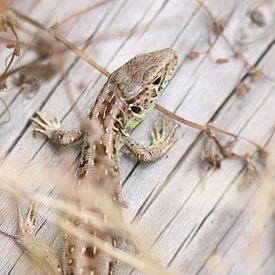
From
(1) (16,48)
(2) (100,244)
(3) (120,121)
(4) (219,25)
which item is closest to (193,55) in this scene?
(4) (219,25)

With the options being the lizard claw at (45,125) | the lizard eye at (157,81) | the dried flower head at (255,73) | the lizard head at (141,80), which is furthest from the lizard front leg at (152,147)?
the dried flower head at (255,73)

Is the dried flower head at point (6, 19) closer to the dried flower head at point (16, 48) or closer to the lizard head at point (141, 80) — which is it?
the dried flower head at point (16, 48)

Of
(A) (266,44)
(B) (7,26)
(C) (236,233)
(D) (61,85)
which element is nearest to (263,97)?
(A) (266,44)

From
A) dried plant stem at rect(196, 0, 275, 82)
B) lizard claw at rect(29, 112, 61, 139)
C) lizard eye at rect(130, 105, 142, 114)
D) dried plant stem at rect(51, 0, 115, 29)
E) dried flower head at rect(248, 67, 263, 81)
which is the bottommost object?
lizard claw at rect(29, 112, 61, 139)

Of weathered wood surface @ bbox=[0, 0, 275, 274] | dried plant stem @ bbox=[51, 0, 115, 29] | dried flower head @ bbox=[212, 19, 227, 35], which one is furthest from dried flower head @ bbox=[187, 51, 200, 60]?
dried plant stem @ bbox=[51, 0, 115, 29]

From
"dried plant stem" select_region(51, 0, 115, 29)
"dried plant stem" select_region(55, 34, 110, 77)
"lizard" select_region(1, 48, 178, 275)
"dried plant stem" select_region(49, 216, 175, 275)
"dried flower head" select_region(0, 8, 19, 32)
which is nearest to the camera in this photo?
"dried plant stem" select_region(49, 216, 175, 275)

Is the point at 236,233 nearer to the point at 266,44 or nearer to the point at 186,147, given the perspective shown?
the point at 186,147

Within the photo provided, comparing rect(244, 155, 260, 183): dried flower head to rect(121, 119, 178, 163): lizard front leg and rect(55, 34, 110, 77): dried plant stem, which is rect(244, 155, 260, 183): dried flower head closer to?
rect(121, 119, 178, 163): lizard front leg
